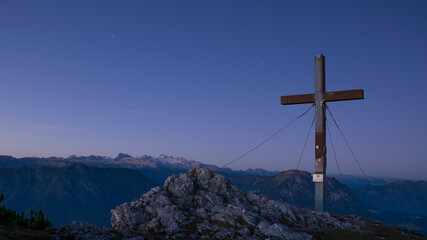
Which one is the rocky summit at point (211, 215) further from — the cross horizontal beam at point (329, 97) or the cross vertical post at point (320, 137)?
the cross horizontal beam at point (329, 97)

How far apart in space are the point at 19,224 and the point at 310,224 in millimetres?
16562

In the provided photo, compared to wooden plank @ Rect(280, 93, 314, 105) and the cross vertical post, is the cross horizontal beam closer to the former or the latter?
wooden plank @ Rect(280, 93, 314, 105)

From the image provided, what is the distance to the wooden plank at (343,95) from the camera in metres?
23.2

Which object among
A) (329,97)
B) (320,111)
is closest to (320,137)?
(320,111)

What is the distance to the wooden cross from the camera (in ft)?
78.0

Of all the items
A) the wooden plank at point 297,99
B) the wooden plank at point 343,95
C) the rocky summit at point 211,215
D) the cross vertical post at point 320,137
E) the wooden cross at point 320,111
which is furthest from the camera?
the wooden plank at point 297,99

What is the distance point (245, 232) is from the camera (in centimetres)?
1627

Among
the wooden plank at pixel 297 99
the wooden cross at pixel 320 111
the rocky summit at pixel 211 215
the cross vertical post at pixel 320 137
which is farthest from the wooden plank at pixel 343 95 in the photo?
the rocky summit at pixel 211 215

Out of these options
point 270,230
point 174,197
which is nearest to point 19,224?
point 174,197

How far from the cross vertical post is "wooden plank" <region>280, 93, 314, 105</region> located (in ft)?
1.45

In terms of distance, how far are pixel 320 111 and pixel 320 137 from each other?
208cm

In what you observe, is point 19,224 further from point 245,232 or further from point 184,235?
point 245,232

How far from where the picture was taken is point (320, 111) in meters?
24.5

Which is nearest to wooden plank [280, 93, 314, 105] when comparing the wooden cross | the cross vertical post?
the wooden cross
